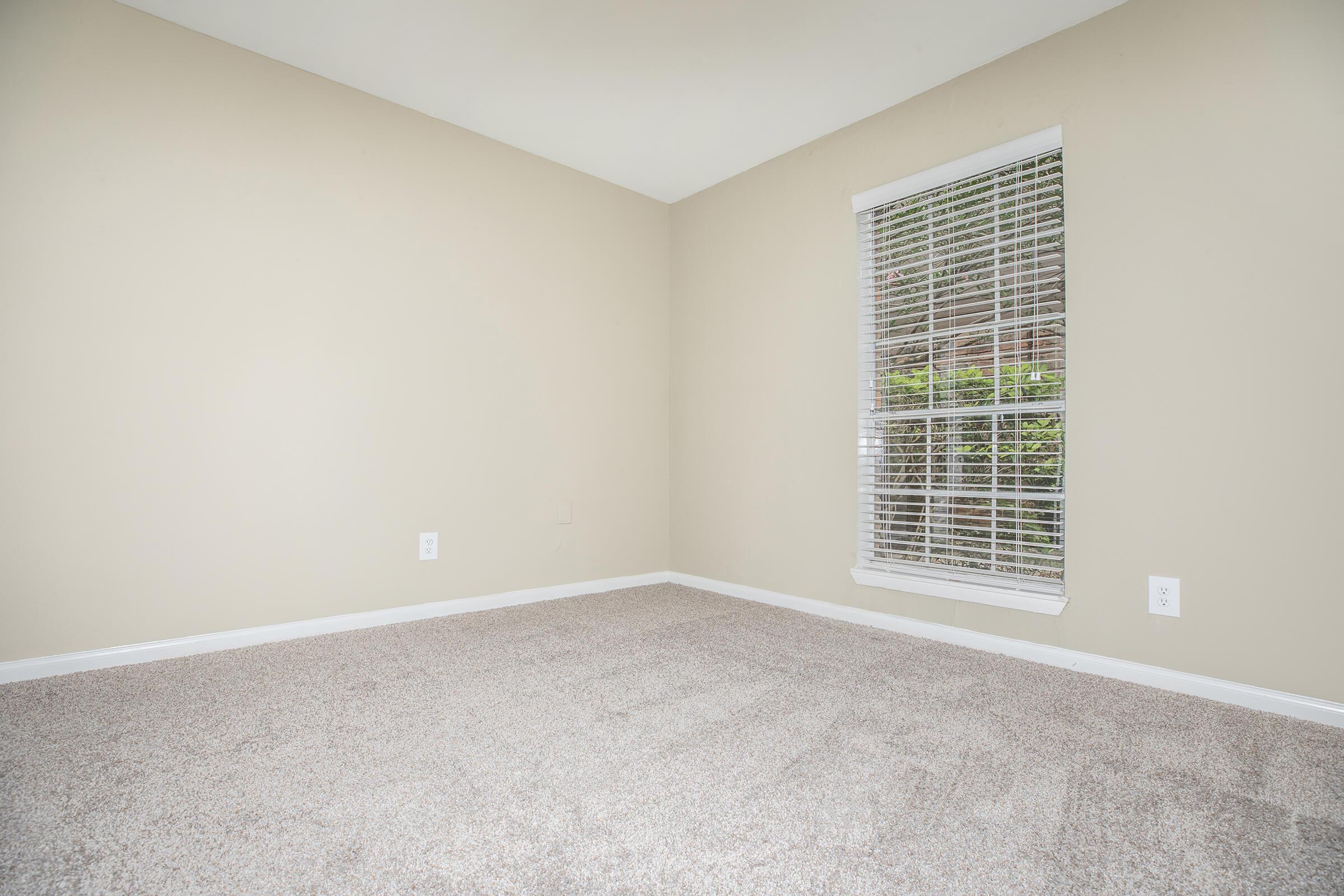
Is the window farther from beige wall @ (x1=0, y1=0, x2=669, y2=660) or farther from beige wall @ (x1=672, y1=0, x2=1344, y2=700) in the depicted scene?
beige wall @ (x1=0, y1=0, x2=669, y2=660)

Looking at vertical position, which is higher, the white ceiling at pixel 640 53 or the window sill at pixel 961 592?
the white ceiling at pixel 640 53

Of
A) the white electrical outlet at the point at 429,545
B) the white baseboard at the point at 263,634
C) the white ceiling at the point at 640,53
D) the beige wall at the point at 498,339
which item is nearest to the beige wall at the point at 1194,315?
the beige wall at the point at 498,339

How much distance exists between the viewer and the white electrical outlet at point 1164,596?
201cm

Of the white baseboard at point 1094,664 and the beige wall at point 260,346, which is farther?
the beige wall at point 260,346

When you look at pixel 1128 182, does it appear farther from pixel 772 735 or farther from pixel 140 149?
pixel 140 149

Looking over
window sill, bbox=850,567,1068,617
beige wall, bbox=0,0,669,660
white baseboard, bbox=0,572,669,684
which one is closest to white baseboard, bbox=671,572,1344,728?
window sill, bbox=850,567,1068,617

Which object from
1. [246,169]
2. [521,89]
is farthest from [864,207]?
[246,169]

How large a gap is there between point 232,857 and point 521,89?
2.69 meters

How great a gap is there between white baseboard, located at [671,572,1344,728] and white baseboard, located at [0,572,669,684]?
117 centimetres

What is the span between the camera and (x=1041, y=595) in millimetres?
2295

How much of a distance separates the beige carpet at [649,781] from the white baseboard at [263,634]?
0.07m

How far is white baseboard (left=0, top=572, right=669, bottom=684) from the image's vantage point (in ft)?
6.76

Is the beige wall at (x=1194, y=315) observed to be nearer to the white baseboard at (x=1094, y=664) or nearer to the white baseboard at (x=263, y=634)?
the white baseboard at (x=1094, y=664)

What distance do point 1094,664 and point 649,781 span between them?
5.39 feet
